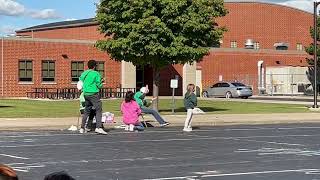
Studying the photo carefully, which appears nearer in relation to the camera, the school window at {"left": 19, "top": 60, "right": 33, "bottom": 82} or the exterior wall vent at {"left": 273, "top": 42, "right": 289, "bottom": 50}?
the school window at {"left": 19, "top": 60, "right": 33, "bottom": 82}

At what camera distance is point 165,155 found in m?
13.0

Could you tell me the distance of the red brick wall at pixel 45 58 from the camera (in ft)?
164

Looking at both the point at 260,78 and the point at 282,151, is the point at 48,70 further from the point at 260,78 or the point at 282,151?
the point at 282,151

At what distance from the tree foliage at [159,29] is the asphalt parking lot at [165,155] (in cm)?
798

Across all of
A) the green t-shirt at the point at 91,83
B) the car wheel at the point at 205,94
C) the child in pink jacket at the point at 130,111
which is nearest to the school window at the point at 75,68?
the car wheel at the point at 205,94

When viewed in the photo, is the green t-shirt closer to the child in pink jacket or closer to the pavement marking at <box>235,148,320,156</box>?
the child in pink jacket

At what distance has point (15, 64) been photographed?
5031 centimetres

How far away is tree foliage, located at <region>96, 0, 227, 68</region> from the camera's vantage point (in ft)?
89.1

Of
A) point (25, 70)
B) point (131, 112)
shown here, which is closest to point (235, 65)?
point (25, 70)

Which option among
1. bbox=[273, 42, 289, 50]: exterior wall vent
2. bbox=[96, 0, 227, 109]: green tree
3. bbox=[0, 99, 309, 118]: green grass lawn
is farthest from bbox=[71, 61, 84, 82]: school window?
bbox=[273, 42, 289, 50]: exterior wall vent

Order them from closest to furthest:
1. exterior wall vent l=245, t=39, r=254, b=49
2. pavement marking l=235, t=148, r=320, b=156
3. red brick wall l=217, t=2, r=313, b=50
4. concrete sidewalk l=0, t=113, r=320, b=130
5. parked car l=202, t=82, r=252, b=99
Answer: pavement marking l=235, t=148, r=320, b=156 → concrete sidewalk l=0, t=113, r=320, b=130 → parked car l=202, t=82, r=252, b=99 → exterior wall vent l=245, t=39, r=254, b=49 → red brick wall l=217, t=2, r=313, b=50

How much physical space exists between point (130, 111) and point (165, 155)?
6942 millimetres

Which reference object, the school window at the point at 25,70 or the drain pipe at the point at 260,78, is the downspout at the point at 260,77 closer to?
the drain pipe at the point at 260,78

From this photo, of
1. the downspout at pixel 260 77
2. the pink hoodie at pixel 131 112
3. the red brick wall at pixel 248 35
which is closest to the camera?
the pink hoodie at pixel 131 112
